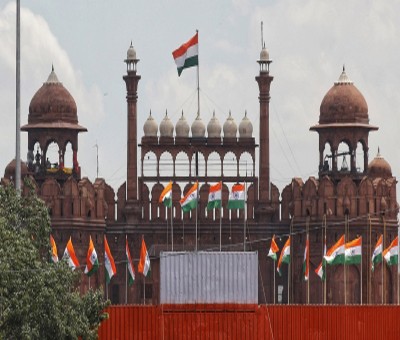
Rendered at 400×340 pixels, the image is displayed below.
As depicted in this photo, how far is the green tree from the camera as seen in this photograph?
8144cm

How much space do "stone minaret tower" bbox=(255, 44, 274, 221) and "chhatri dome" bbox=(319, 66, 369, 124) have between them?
3240 millimetres

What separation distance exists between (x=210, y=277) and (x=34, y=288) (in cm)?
1249

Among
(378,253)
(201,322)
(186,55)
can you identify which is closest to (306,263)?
(378,253)

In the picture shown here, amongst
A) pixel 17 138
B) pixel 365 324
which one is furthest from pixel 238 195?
pixel 17 138

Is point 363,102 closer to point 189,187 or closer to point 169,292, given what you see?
point 189,187

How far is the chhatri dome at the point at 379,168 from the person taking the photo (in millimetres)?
142750

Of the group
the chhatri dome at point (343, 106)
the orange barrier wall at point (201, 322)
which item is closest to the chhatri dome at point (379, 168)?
the chhatri dome at point (343, 106)

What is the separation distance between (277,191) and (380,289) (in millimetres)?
7683

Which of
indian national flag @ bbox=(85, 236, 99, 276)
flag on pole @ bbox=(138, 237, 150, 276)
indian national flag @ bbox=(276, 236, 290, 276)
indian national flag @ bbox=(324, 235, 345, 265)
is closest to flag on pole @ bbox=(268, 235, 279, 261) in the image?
indian national flag @ bbox=(276, 236, 290, 276)

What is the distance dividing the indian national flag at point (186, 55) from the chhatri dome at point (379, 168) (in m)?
16.6

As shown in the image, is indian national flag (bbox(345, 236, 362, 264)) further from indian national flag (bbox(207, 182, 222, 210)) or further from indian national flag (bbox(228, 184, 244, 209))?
indian national flag (bbox(207, 182, 222, 210))

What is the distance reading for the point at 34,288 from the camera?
8200cm

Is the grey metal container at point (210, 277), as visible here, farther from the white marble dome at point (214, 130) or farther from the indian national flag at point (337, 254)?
the white marble dome at point (214, 130)

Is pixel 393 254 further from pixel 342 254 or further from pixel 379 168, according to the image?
pixel 379 168
